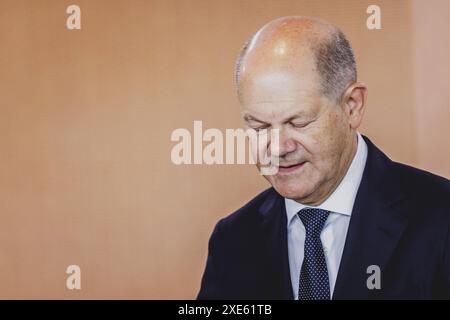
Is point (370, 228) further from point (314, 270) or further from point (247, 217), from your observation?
point (247, 217)

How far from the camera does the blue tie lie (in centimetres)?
137

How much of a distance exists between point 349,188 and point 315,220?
0.10 metres

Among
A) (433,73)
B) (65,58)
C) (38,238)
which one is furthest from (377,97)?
(38,238)

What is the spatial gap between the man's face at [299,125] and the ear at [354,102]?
15 mm

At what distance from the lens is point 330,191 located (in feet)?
4.54

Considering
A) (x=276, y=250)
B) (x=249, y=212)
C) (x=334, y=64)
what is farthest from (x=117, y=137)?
(x=334, y=64)

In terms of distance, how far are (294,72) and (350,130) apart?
179 millimetres

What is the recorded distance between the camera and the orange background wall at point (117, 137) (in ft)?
5.23

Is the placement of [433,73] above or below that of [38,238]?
above

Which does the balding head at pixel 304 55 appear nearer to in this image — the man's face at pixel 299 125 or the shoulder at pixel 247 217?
the man's face at pixel 299 125

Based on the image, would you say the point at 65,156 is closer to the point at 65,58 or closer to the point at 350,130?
the point at 65,58

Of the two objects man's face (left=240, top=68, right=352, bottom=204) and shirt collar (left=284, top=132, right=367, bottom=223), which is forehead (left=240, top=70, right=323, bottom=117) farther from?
shirt collar (left=284, top=132, right=367, bottom=223)

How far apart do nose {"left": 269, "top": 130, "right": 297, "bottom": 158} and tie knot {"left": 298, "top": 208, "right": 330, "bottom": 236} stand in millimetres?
164
